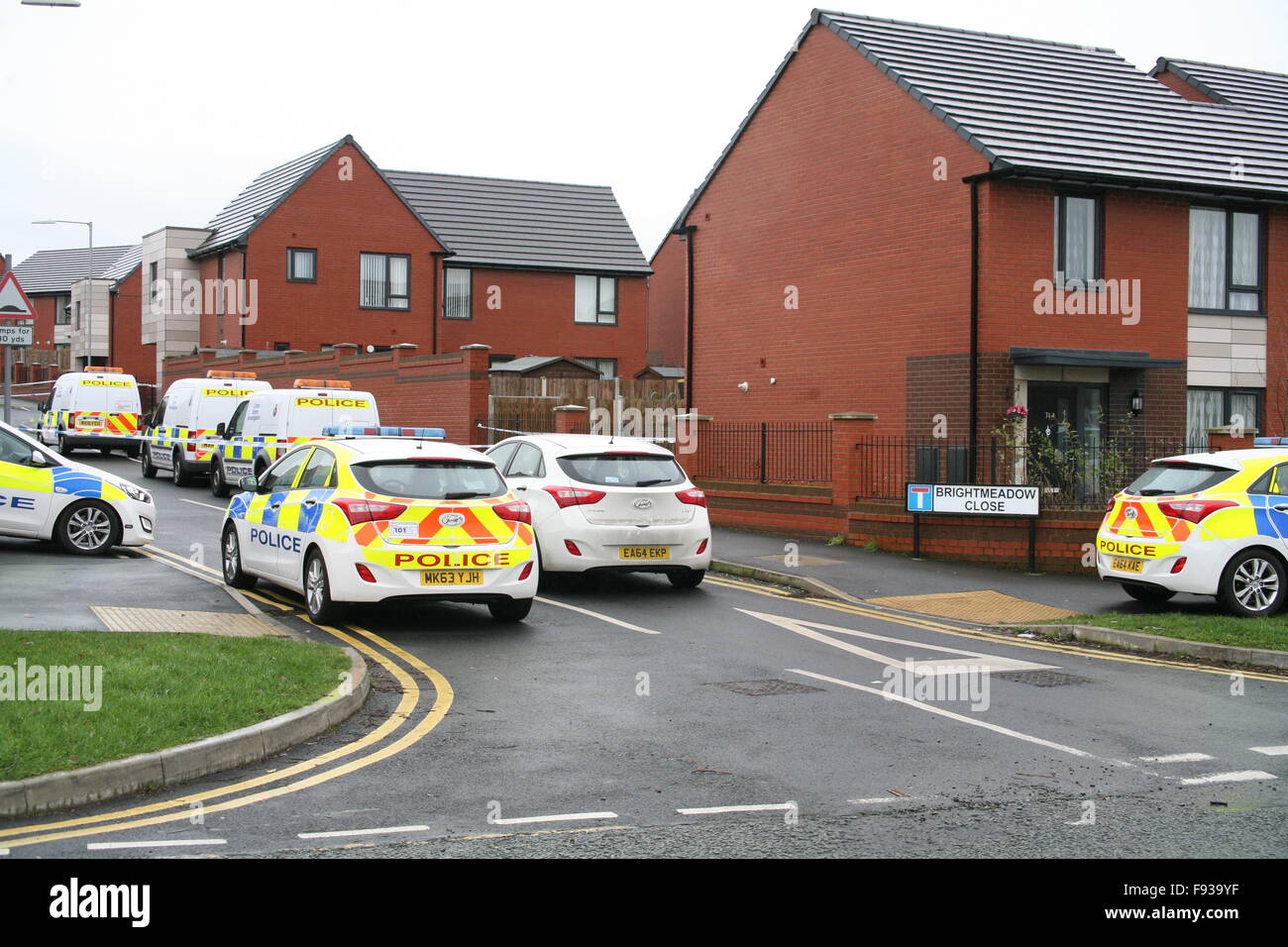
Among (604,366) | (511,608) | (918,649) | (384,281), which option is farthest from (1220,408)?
(384,281)

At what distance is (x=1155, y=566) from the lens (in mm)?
13758

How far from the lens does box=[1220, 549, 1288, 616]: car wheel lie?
13398 mm

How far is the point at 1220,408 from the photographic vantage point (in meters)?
24.4

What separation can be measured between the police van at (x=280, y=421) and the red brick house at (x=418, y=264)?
55.6 ft

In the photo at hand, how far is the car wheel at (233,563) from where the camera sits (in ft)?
46.5

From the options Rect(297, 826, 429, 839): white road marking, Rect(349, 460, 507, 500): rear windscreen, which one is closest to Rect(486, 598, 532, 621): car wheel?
Rect(349, 460, 507, 500): rear windscreen

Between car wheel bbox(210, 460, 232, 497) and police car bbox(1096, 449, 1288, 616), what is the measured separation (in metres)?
17.9

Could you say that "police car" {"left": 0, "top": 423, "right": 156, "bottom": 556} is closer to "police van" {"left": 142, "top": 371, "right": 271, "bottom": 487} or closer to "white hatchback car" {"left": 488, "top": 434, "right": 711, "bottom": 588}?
"white hatchback car" {"left": 488, "top": 434, "right": 711, "bottom": 588}

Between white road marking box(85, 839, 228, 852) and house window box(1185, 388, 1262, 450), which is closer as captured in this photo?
white road marking box(85, 839, 228, 852)

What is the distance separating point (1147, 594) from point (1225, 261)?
37.8 feet

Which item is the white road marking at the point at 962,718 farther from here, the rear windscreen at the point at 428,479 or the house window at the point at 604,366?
the house window at the point at 604,366
